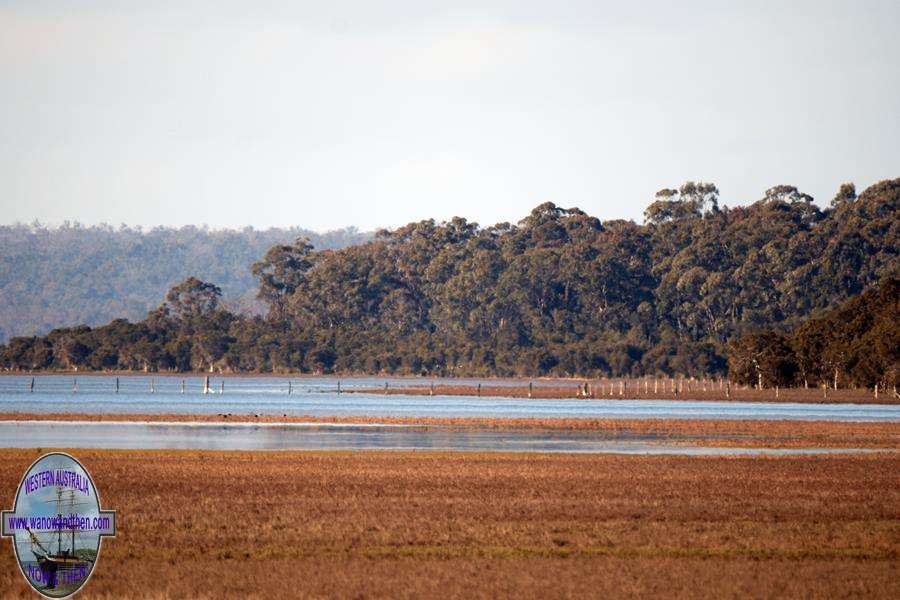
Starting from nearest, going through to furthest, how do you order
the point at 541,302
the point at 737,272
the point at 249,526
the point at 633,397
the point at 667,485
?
1. the point at 249,526
2. the point at 667,485
3. the point at 633,397
4. the point at 737,272
5. the point at 541,302

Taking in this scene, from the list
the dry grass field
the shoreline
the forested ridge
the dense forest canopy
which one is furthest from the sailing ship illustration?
the forested ridge

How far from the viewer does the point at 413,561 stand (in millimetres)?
22953

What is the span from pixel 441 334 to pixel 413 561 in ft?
534

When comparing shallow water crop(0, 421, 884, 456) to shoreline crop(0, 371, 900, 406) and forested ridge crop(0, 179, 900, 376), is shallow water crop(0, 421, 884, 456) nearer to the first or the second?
shoreline crop(0, 371, 900, 406)

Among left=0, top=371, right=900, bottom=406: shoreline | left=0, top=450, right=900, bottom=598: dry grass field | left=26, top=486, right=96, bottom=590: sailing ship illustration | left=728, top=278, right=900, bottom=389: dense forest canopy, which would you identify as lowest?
left=0, top=450, right=900, bottom=598: dry grass field

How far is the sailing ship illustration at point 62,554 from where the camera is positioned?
16.6m

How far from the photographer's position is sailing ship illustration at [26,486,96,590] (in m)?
16.6

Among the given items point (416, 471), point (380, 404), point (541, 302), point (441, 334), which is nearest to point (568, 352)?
point (541, 302)

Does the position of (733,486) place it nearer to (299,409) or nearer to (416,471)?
(416,471)

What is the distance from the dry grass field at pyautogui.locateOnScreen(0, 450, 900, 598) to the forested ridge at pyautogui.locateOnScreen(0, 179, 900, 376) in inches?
4469

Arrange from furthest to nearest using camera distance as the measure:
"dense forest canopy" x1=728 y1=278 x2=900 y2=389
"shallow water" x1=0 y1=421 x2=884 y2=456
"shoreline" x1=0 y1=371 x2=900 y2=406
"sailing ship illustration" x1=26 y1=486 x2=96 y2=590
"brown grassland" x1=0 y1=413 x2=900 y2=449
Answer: "shoreline" x1=0 y1=371 x2=900 y2=406 → "dense forest canopy" x1=728 y1=278 x2=900 y2=389 → "brown grassland" x1=0 y1=413 x2=900 y2=449 → "shallow water" x1=0 y1=421 x2=884 y2=456 → "sailing ship illustration" x1=26 y1=486 x2=96 y2=590

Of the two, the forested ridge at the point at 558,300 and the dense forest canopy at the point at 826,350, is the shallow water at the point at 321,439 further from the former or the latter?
the forested ridge at the point at 558,300

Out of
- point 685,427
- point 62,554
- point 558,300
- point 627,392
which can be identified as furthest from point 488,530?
point 558,300

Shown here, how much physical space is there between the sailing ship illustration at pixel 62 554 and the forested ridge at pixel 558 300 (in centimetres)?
13243
